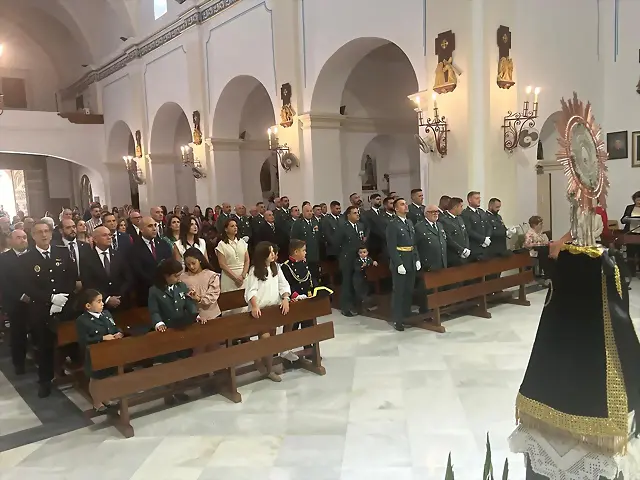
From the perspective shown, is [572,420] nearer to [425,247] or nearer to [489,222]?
[425,247]

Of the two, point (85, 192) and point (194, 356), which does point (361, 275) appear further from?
point (85, 192)

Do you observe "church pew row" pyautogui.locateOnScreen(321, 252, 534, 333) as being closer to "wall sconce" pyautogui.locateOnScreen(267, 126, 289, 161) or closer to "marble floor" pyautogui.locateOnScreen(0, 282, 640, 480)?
"marble floor" pyautogui.locateOnScreen(0, 282, 640, 480)

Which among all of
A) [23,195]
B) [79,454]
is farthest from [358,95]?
[23,195]

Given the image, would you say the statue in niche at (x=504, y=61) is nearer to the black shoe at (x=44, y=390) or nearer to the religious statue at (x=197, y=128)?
the black shoe at (x=44, y=390)

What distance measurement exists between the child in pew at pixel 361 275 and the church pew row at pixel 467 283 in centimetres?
8

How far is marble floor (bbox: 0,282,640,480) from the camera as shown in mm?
3725

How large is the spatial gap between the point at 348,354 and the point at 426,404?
1.55 meters

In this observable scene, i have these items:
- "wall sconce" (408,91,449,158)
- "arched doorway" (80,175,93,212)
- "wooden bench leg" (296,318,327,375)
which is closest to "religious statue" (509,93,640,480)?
"wooden bench leg" (296,318,327,375)

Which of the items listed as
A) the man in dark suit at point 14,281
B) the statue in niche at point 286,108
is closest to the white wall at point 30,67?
the statue in niche at point 286,108

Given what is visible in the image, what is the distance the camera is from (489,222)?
7871 mm

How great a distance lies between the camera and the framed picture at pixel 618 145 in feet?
33.7

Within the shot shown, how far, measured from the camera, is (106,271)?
18.5 feet

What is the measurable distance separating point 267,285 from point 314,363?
0.98 meters

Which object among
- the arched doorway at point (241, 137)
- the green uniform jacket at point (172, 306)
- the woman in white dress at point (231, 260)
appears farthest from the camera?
the arched doorway at point (241, 137)
